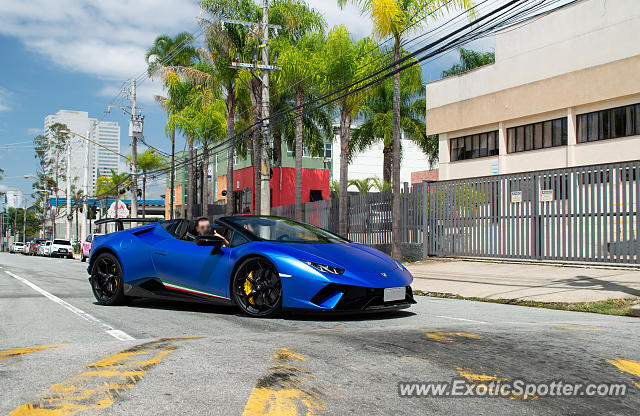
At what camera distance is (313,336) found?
213 inches

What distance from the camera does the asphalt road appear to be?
11.1 ft

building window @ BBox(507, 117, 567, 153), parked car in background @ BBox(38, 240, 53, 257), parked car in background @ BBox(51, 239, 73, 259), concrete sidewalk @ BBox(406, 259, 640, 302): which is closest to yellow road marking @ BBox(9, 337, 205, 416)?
concrete sidewalk @ BBox(406, 259, 640, 302)

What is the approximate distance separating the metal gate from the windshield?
315 inches

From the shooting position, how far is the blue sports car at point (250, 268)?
6.50 m

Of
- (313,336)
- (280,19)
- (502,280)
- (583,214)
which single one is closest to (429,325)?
(313,336)

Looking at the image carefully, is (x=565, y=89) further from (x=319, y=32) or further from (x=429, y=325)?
(x=429, y=325)

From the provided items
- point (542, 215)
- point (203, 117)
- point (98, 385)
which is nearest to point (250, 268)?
point (98, 385)

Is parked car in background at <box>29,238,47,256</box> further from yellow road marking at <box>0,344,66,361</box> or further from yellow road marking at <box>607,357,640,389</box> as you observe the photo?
yellow road marking at <box>607,357,640,389</box>

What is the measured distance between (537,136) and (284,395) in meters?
27.6

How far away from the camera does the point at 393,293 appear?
6.77 m

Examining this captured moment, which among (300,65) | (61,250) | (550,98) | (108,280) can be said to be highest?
(300,65)

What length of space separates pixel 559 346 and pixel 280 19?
999 inches

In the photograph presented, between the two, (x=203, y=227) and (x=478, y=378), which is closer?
(x=478, y=378)

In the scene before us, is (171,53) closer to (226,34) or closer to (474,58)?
(226,34)
